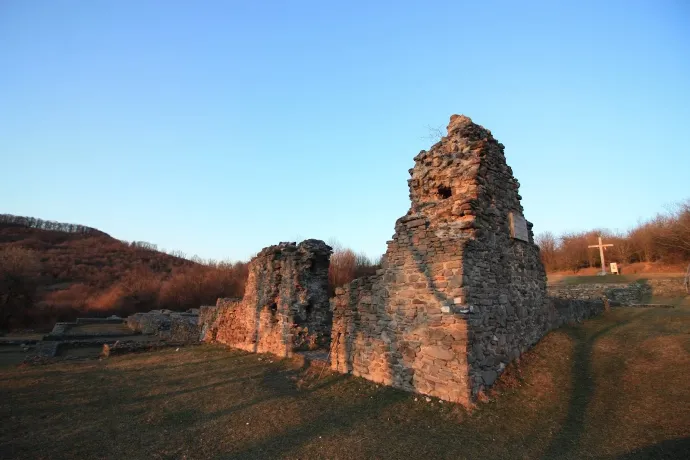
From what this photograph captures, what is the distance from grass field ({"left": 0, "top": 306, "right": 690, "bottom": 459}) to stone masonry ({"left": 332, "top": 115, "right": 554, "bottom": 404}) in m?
0.44

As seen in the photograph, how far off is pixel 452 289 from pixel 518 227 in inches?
124

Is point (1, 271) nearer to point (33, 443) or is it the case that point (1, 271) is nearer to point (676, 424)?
point (33, 443)

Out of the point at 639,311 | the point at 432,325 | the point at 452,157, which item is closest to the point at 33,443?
the point at 432,325

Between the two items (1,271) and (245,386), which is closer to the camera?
(245,386)

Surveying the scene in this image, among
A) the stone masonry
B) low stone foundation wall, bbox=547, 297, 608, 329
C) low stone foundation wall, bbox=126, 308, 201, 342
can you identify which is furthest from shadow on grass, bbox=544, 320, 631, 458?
low stone foundation wall, bbox=126, 308, 201, 342

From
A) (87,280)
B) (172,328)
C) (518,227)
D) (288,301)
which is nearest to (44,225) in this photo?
(87,280)

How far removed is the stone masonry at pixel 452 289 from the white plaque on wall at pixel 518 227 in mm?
23

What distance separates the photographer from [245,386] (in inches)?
322

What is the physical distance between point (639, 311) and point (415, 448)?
1358 centimetres

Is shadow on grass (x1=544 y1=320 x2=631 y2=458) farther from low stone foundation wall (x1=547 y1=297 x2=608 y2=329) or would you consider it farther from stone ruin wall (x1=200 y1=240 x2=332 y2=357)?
stone ruin wall (x1=200 y1=240 x2=332 y2=357)

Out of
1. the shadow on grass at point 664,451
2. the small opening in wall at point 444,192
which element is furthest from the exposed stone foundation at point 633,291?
the shadow on grass at point 664,451

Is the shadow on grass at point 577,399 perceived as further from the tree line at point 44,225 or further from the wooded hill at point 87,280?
the tree line at point 44,225

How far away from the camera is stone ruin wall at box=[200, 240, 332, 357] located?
440 inches

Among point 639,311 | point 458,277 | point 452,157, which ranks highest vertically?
point 452,157
